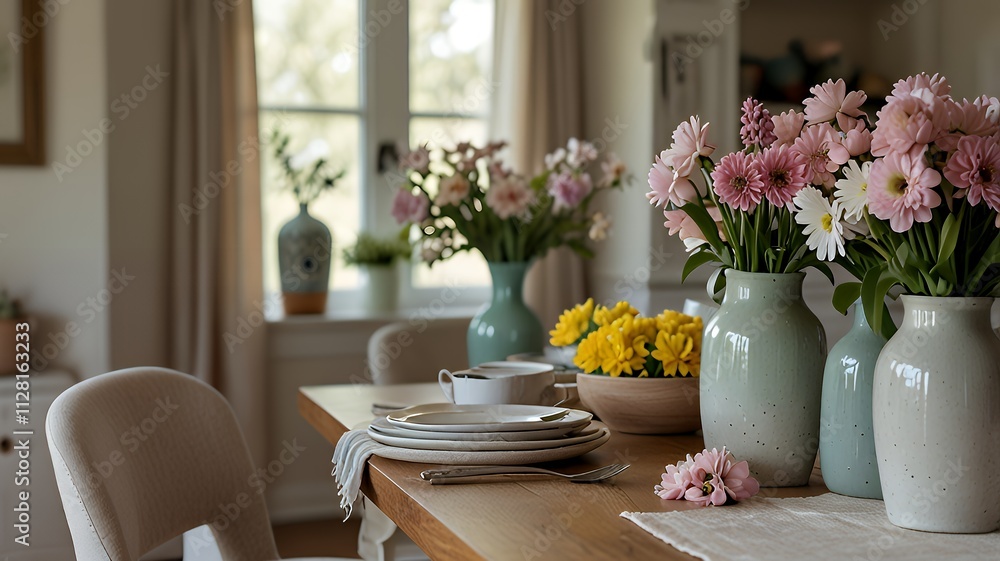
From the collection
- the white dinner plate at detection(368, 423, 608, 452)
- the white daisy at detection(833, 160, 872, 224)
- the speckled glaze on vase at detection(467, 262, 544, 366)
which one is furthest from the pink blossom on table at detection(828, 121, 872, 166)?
the speckled glaze on vase at detection(467, 262, 544, 366)

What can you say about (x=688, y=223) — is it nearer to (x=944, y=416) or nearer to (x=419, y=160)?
(x=944, y=416)

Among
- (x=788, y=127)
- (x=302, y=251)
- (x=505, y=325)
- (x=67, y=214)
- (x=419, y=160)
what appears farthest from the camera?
(x=302, y=251)

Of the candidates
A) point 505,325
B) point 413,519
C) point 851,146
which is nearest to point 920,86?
point 851,146

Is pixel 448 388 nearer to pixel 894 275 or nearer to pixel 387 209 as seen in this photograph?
pixel 894 275

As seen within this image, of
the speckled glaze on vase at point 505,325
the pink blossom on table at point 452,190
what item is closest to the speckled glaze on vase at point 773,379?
the speckled glaze on vase at point 505,325

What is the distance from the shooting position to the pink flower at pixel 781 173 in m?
1.05

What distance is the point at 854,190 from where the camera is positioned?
973 mm

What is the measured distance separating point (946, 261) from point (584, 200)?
58.9 inches

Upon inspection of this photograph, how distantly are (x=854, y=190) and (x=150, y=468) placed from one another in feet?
3.40

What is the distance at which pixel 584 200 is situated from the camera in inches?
94.5

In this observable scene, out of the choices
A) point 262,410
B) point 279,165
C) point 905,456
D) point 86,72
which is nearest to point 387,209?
point 279,165

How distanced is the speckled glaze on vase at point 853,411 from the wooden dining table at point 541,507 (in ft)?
0.17

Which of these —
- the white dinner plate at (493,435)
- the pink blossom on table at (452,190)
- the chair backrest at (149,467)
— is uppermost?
the pink blossom on table at (452,190)

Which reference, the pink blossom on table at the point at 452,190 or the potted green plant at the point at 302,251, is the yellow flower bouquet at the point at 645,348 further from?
the potted green plant at the point at 302,251
